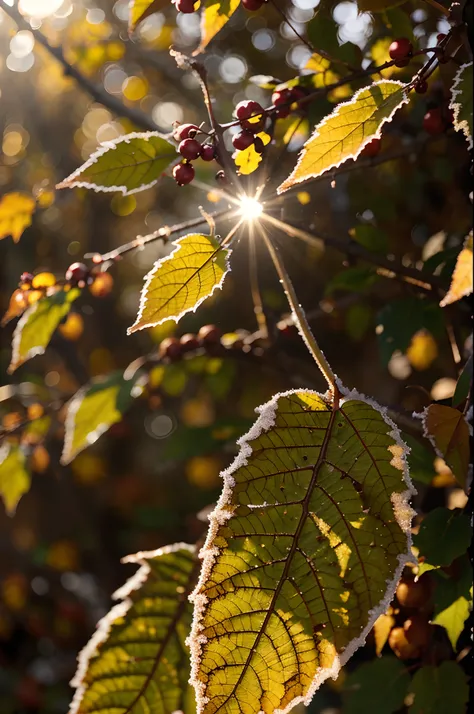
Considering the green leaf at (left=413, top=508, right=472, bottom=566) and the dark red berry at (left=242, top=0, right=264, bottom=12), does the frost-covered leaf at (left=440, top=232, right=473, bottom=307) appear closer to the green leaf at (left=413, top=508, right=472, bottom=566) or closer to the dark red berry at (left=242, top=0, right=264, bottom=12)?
the green leaf at (left=413, top=508, right=472, bottom=566)

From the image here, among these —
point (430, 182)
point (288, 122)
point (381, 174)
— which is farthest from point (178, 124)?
point (381, 174)

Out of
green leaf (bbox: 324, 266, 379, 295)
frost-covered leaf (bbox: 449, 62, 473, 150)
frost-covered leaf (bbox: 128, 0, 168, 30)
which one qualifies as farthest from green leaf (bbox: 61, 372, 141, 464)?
frost-covered leaf (bbox: 449, 62, 473, 150)

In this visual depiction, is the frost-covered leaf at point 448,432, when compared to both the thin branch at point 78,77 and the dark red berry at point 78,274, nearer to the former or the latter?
the dark red berry at point 78,274

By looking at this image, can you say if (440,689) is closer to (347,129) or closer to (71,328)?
(347,129)

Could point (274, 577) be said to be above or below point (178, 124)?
below

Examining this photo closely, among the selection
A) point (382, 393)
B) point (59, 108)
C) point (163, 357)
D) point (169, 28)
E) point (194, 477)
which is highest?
point (59, 108)

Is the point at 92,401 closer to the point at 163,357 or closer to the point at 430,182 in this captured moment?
the point at 163,357
